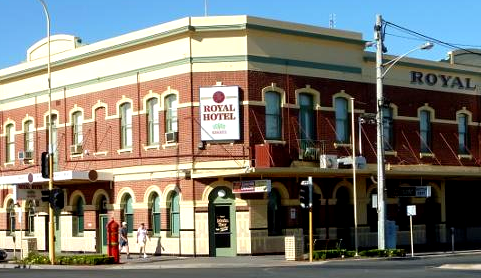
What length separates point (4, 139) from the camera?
154 feet

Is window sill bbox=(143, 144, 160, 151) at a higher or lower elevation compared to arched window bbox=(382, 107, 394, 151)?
lower

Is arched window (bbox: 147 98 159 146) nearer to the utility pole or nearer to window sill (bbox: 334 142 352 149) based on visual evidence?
window sill (bbox: 334 142 352 149)

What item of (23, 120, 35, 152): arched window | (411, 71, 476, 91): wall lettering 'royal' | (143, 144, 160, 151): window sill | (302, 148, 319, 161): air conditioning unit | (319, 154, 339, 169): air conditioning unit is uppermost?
(411, 71, 476, 91): wall lettering 'royal'

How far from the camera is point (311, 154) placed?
1484 inches

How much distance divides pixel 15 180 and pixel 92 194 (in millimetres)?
3777

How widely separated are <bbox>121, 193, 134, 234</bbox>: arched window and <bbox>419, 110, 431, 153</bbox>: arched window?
593 inches

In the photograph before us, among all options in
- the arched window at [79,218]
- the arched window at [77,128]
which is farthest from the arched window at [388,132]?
the arched window at [79,218]

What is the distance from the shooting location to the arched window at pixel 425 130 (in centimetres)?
4316

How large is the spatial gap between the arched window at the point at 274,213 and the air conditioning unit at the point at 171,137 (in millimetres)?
4818

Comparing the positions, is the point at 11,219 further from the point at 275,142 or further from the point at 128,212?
the point at 275,142

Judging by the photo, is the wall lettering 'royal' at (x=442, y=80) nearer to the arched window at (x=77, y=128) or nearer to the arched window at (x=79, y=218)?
the arched window at (x=77, y=128)

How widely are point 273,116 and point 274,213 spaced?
13.9 ft

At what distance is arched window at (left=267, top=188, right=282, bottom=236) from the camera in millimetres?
36484

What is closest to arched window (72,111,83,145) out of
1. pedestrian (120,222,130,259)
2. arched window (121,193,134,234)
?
arched window (121,193,134,234)
